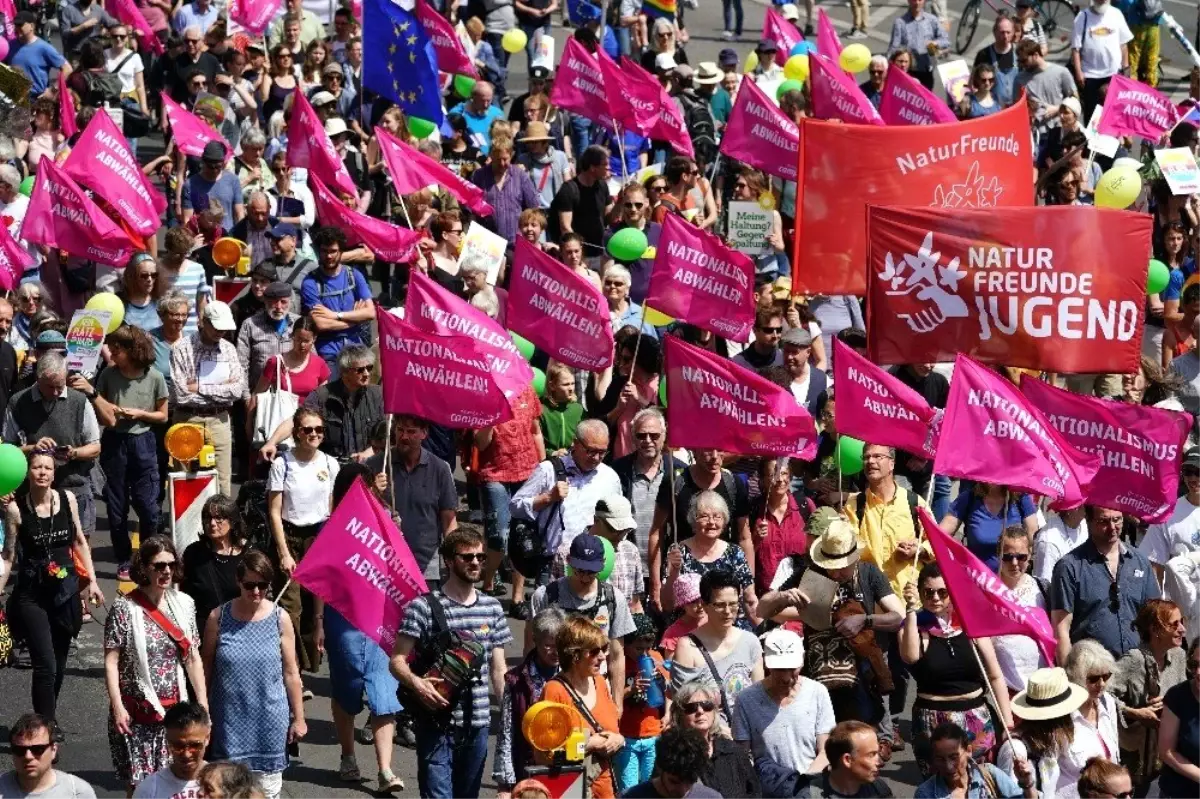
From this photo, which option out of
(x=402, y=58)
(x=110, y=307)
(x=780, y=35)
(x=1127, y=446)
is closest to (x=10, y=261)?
(x=110, y=307)

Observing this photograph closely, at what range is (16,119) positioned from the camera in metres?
19.4

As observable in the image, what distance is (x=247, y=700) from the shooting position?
460 inches

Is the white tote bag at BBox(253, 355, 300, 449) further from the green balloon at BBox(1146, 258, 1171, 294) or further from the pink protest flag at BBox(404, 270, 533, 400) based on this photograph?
the green balloon at BBox(1146, 258, 1171, 294)

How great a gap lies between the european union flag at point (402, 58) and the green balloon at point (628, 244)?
8.78 feet

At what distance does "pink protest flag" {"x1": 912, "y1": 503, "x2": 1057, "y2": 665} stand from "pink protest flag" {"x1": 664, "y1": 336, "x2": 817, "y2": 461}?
6.87 ft

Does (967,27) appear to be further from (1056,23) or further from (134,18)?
(134,18)

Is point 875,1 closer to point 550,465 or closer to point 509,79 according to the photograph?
point 509,79

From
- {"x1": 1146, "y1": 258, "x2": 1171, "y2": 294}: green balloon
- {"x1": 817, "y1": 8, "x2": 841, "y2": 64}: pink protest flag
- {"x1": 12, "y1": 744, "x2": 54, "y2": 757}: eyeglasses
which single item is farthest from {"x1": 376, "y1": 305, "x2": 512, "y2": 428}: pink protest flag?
{"x1": 817, "y1": 8, "x2": 841, "y2": 64}: pink protest flag

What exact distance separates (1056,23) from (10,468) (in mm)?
19501

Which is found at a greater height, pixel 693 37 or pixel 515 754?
pixel 515 754

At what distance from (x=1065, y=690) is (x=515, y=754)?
2516 mm

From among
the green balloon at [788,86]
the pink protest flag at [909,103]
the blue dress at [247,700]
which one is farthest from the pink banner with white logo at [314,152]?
the blue dress at [247,700]

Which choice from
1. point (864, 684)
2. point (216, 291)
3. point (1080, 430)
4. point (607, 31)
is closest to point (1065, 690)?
point (864, 684)

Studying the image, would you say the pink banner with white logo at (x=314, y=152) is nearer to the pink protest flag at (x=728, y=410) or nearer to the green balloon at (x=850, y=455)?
the green balloon at (x=850, y=455)
